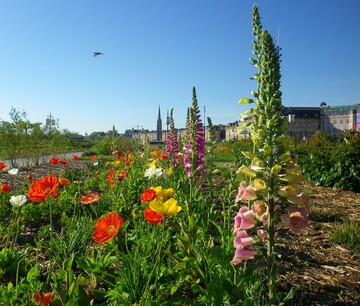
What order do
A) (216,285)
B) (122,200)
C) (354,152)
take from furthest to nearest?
(354,152)
(122,200)
(216,285)

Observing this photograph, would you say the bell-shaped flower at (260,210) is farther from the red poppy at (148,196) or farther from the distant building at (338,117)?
the distant building at (338,117)

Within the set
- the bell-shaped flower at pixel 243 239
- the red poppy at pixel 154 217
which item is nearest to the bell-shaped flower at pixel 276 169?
the bell-shaped flower at pixel 243 239

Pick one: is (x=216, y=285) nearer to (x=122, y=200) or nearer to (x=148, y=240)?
(x=148, y=240)

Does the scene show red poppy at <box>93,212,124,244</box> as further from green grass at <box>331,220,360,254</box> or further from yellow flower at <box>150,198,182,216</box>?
green grass at <box>331,220,360,254</box>

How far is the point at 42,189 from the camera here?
264 centimetres

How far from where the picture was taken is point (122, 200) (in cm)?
446

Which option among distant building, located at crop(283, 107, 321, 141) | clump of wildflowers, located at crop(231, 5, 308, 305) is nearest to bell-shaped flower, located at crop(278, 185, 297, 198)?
clump of wildflowers, located at crop(231, 5, 308, 305)

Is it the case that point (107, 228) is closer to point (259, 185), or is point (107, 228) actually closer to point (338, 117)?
point (259, 185)

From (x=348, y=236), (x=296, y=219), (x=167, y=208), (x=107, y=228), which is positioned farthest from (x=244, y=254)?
(x=348, y=236)

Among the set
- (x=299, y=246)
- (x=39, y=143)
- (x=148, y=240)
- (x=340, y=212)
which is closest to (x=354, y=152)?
(x=340, y=212)

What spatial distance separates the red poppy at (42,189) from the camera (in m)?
2.55

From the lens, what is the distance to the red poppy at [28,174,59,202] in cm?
255

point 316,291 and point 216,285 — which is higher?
point 216,285

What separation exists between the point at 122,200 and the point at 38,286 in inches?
96.4
